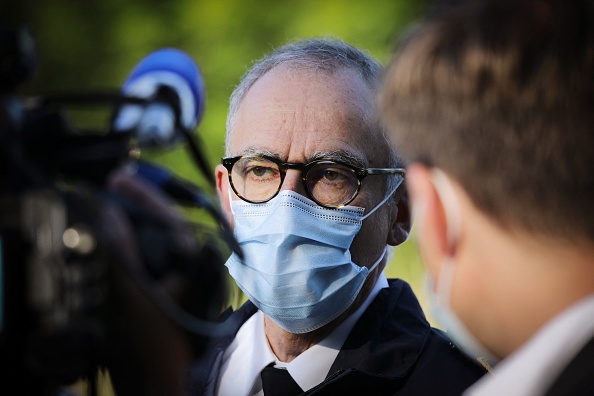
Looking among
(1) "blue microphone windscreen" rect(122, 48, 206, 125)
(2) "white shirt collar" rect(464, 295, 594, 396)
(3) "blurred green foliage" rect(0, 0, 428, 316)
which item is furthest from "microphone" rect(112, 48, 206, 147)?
(3) "blurred green foliage" rect(0, 0, 428, 316)

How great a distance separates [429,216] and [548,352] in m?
0.28

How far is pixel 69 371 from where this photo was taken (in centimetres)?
117

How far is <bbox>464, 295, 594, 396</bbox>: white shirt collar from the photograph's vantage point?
1218 millimetres

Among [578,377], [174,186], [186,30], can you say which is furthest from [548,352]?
[186,30]

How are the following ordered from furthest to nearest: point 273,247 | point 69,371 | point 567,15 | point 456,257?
point 273,247, point 456,257, point 567,15, point 69,371

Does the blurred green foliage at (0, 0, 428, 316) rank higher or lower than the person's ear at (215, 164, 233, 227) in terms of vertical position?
higher

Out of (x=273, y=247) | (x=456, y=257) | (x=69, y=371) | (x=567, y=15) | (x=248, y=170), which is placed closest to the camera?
(x=69, y=371)

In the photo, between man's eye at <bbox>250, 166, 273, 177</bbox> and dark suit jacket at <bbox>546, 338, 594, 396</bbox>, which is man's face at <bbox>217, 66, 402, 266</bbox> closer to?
man's eye at <bbox>250, 166, 273, 177</bbox>

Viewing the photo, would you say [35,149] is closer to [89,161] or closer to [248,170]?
[89,161]

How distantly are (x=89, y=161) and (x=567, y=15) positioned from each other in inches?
28.0

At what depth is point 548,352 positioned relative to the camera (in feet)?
4.05

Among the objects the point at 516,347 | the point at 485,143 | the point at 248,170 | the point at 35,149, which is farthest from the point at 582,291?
the point at 248,170

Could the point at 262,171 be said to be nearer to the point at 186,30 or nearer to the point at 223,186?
the point at 223,186

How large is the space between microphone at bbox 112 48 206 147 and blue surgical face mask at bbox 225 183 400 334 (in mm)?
855
